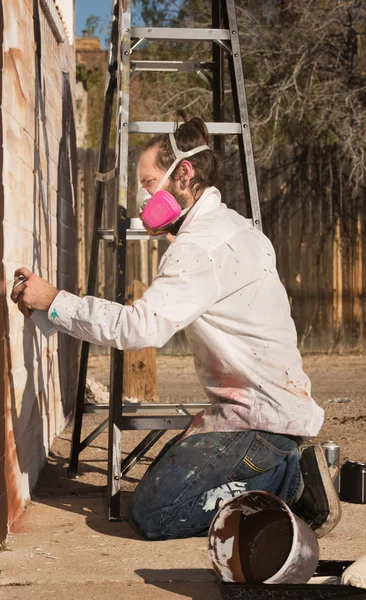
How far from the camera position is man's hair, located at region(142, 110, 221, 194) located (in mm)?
4160

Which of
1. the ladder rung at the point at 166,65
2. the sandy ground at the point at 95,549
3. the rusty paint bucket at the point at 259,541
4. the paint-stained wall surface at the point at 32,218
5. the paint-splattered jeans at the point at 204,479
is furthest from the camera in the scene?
the ladder rung at the point at 166,65

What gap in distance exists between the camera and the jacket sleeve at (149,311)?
3.74 meters

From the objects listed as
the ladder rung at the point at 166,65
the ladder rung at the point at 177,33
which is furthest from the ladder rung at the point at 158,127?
the ladder rung at the point at 166,65

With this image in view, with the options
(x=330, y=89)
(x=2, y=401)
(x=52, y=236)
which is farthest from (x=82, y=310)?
(x=330, y=89)

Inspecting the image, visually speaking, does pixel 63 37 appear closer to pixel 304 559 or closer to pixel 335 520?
pixel 335 520

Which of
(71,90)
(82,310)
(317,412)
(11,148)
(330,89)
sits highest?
(330,89)

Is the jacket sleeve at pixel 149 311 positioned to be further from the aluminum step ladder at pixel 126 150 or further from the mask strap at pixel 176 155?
the aluminum step ladder at pixel 126 150

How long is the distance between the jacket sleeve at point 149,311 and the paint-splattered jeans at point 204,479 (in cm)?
53

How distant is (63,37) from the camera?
657 centimetres

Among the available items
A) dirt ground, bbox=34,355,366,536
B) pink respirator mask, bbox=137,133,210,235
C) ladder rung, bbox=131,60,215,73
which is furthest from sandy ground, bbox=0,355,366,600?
ladder rung, bbox=131,60,215,73

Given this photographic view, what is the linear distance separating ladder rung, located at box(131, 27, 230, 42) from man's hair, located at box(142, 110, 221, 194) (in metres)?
0.66

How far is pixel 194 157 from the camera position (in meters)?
4.19

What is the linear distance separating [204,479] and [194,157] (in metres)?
1.40

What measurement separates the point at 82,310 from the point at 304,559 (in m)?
1.35
